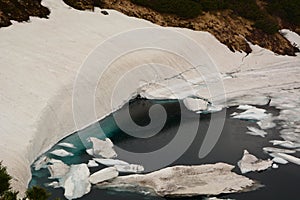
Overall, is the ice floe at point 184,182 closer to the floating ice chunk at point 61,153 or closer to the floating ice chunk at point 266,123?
the floating ice chunk at point 61,153

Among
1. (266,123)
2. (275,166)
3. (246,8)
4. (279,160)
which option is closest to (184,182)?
(275,166)

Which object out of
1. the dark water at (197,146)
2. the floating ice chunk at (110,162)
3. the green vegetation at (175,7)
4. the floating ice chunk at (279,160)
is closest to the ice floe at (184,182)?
the dark water at (197,146)

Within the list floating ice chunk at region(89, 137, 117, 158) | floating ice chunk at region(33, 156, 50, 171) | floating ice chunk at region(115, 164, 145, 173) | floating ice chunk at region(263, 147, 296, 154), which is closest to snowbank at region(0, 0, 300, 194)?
floating ice chunk at region(33, 156, 50, 171)

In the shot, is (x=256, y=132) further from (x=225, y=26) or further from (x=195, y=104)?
(x=225, y=26)

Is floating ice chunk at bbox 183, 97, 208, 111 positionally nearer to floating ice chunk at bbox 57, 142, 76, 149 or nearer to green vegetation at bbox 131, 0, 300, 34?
floating ice chunk at bbox 57, 142, 76, 149

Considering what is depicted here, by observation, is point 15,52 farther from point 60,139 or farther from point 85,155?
point 85,155

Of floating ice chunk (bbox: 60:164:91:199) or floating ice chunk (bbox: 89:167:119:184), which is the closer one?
floating ice chunk (bbox: 60:164:91:199)

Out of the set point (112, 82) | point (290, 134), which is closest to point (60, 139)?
point (112, 82)
